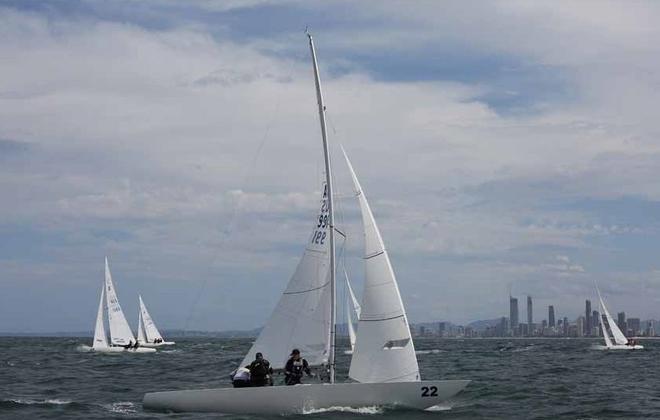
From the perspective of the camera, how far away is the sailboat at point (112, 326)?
7394 centimetres

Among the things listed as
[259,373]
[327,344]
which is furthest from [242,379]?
[327,344]

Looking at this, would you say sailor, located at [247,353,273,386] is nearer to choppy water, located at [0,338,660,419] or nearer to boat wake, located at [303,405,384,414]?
choppy water, located at [0,338,660,419]

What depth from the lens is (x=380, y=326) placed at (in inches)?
949

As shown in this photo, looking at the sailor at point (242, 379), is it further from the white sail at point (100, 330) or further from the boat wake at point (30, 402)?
the white sail at point (100, 330)

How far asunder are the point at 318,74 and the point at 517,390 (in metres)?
16.9

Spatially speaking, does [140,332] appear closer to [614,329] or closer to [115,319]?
[115,319]

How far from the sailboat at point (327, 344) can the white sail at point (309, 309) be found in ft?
0.09

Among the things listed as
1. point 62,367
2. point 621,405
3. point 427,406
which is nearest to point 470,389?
point 621,405

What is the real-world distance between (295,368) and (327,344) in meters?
1.11

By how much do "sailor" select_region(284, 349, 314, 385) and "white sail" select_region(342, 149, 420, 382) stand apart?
1.40m

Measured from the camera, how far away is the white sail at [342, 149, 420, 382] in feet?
78.6

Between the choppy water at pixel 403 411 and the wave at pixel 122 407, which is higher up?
the choppy water at pixel 403 411

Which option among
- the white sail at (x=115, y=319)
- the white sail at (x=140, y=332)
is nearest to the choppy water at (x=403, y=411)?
the white sail at (x=115, y=319)

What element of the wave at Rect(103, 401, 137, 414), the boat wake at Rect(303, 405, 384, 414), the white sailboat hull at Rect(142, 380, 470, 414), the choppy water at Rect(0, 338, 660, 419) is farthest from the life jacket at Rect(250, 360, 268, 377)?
the wave at Rect(103, 401, 137, 414)
